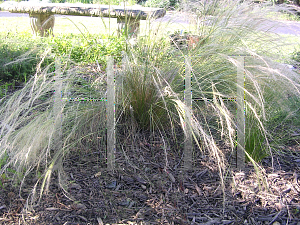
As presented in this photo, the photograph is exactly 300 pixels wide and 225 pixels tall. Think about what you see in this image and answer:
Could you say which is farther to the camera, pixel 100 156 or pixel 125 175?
pixel 100 156

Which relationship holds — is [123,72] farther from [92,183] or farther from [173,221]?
[173,221]

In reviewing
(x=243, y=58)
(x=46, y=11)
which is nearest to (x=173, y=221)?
(x=243, y=58)

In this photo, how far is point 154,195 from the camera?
1688 millimetres

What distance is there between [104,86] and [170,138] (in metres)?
0.67

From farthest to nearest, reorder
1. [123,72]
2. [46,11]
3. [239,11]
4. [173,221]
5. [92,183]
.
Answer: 1. [46,11]
2. [239,11]
3. [123,72]
4. [92,183]
5. [173,221]

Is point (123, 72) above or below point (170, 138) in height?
above

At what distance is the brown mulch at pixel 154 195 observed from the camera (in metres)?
1.53

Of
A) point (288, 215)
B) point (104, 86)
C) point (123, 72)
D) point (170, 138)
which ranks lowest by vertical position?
point (288, 215)

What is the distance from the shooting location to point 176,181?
5.93ft

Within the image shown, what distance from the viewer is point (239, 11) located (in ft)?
8.41

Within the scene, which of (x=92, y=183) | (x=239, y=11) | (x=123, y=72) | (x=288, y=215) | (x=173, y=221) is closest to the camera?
(x=173, y=221)

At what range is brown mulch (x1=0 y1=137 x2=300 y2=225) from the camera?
5.02 ft

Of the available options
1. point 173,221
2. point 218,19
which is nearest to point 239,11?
point 218,19

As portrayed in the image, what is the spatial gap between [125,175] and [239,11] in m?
1.82
